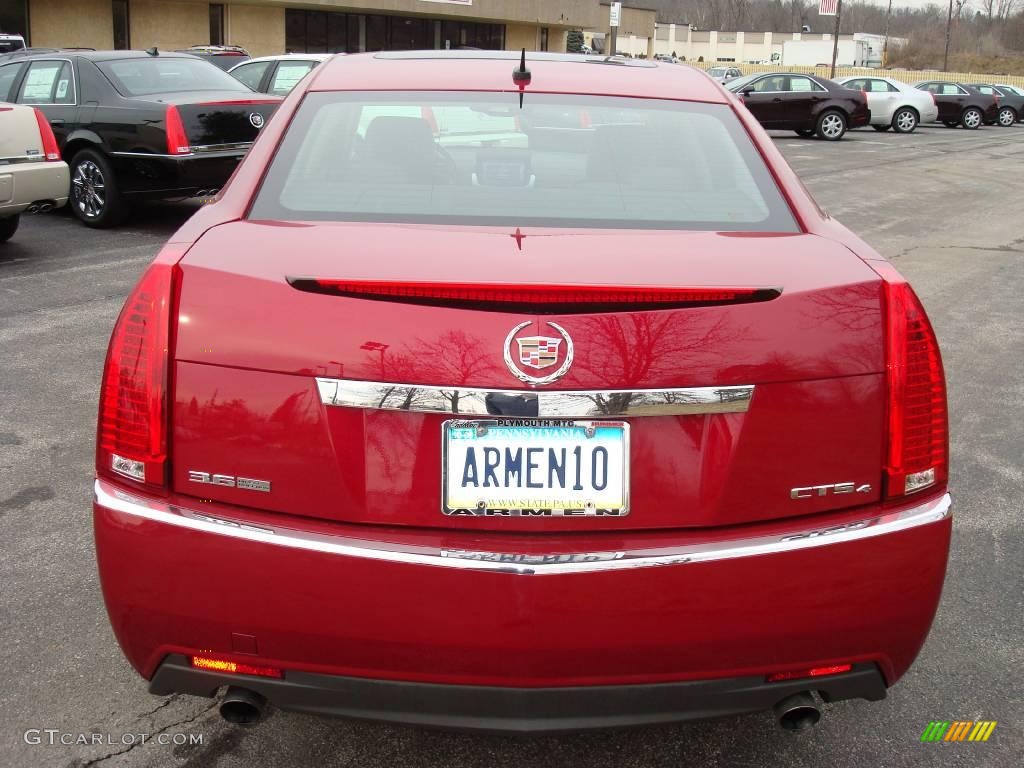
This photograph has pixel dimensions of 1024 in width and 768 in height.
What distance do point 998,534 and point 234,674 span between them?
3052 mm

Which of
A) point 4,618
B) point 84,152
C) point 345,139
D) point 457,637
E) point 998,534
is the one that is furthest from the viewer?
point 84,152

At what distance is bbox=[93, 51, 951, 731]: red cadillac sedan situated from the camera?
6.68 feet

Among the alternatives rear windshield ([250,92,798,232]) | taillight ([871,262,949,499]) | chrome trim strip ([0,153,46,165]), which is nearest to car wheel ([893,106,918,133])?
chrome trim strip ([0,153,46,165])

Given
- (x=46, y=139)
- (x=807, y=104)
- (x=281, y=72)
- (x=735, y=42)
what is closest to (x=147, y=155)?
(x=46, y=139)

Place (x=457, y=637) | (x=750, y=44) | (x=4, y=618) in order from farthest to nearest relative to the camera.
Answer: (x=750, y=44) < (x=4, y=618) < (x=457, y=637)

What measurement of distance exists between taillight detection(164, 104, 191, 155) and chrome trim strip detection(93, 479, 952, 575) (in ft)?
26.9

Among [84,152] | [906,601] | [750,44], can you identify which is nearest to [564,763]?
[906,601]

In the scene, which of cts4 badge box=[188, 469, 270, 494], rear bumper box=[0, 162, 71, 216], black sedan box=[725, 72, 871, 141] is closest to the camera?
cts4 badge box=[188, 469, 270, 494]

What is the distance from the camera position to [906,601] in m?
2.19

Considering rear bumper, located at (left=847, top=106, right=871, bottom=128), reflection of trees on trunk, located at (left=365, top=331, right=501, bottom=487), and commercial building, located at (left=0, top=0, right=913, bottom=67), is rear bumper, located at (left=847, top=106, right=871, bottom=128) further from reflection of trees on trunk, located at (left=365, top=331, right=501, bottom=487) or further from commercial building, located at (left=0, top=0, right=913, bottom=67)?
reflection of trees on trunk, located at (left=365, top=331, right=501, bottom=487)

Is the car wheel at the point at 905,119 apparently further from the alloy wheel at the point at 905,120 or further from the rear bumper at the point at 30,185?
the rear bumper at the point at 30,185

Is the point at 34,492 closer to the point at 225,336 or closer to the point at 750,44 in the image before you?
the point at 225,336

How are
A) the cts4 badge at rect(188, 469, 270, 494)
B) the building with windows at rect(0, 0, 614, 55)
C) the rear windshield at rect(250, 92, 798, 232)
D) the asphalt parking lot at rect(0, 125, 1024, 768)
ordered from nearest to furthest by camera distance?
the cts4 badge at rect(188, 469, 270, 494)
the rear windshield at rect(250, 92, 798, 232)
the asphalt parking lot at rect(0, 125, 1024, 768)
the building with windows at rect(0, 0, 614, 55)

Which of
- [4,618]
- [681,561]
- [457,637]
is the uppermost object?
[681,561]
